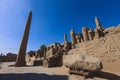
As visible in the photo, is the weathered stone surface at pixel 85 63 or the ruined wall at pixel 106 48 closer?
the weathered stone surface at pixel 85 63

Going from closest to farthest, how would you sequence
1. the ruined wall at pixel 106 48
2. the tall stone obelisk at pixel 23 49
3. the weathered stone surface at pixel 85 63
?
the weathered stone surface at pixel 85 63, the ruined wall at pixel 106 48, the tall stone obelisk at pixel 23 49

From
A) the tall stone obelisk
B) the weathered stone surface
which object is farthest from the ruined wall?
the tall stone obelisk

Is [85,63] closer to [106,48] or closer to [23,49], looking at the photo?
[106,48]

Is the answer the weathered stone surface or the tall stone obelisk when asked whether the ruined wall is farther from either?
the tall stone obelisk

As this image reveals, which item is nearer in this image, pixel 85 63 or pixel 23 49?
pixel 85 63

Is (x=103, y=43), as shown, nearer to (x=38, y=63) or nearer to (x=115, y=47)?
(x=115, y=47)

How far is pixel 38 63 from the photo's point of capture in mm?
21016

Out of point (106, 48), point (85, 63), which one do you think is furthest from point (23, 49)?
point (85, 63)

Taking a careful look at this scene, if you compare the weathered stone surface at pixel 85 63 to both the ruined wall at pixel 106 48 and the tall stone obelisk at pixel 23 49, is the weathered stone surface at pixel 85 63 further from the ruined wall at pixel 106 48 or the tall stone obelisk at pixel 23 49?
the tall stone obelisk at pixel 23 49

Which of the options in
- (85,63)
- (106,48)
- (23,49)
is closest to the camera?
(85,63)

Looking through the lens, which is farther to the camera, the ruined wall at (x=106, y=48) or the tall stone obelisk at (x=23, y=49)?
the tall stone obelisk at (x=23, y=49)

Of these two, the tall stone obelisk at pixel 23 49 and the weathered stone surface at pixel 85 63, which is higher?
the tall stone obelisk at pixel 23 49

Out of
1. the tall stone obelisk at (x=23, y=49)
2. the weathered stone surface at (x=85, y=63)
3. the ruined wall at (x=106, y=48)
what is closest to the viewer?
the weathered stone surface at (x=85, y=63)

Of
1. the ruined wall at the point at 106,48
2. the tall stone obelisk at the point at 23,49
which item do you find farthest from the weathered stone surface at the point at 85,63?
the tall stone obelisk at the point at 23,49
